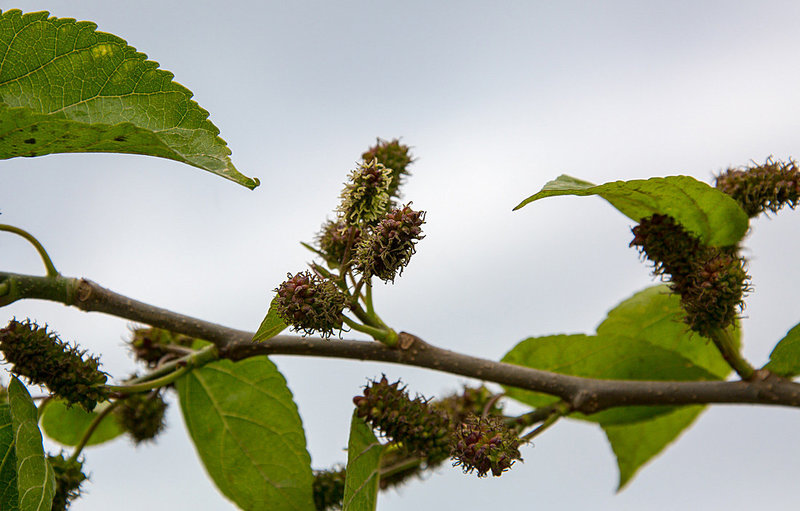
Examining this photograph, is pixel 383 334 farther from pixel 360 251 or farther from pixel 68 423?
pixel 68 423

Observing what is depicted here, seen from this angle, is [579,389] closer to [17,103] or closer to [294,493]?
[294,493]

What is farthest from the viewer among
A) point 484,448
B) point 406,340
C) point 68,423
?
point 68,423

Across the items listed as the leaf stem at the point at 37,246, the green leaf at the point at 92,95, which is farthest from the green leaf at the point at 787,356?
the leaf stem at the point at 37,246

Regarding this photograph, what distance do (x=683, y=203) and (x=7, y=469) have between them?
3.91ft

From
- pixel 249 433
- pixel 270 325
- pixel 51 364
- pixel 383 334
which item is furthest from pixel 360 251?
pixel 249 433

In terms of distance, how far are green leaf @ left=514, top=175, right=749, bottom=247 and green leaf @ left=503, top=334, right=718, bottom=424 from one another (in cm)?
30

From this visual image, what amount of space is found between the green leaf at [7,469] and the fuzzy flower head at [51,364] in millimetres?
114

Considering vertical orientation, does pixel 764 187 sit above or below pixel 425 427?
above

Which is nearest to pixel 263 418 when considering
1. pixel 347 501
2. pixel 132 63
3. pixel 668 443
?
pixel 347 501

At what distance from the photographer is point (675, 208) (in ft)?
4.32

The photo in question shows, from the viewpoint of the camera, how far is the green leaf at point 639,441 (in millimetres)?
1921

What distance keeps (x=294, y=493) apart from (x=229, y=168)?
0.73 m

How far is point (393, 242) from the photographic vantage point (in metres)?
1.01

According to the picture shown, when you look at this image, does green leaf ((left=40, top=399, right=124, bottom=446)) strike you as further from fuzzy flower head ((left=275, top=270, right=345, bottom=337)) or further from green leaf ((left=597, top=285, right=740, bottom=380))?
green leaf ((left=597, top=285, right=740, bottom=380))
